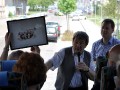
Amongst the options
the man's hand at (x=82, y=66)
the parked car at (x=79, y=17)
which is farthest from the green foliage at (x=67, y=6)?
the man's hand at (x=82, y=66)

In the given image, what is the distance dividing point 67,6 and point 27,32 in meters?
3.18

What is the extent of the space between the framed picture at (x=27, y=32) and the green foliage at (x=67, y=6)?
3006mm

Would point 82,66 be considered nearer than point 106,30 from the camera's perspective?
Yes

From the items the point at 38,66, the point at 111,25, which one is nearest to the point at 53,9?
the point at 111,25

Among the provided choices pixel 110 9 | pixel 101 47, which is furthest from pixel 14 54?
pixel 110 9

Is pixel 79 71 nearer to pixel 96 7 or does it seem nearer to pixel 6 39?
pixel 6 39

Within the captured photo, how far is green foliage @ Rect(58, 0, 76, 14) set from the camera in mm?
5259

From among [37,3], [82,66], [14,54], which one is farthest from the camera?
[37,3]

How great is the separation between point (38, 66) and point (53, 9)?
→ 3562mm

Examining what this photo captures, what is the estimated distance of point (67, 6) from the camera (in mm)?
5328

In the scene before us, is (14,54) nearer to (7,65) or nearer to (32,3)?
(7,65)

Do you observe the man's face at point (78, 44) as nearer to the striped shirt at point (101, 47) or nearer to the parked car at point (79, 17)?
the striped shirt at point (101, 47)

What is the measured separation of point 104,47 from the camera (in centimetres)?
313

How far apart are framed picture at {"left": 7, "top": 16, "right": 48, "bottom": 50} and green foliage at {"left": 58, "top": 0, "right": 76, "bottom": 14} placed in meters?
3.01
